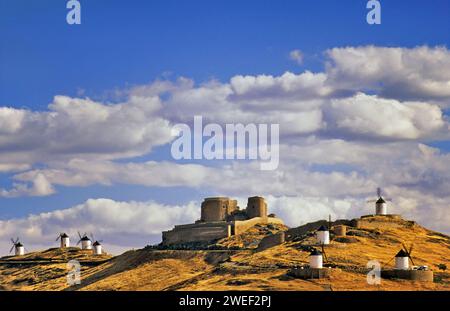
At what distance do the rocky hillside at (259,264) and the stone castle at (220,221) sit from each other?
2.01 m

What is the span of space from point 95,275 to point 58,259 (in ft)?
88.5

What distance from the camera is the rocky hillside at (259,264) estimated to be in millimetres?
107875

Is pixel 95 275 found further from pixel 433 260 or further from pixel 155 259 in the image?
pixel 433 260

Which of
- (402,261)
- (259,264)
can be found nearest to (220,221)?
(259,264)

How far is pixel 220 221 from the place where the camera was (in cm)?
15512

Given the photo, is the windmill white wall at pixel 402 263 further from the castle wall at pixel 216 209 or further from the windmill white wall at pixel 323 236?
the castle wall at pixel 216 209

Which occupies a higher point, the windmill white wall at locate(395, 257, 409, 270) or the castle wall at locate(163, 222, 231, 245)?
the castle wall at locate(163, 222, 231, 245)

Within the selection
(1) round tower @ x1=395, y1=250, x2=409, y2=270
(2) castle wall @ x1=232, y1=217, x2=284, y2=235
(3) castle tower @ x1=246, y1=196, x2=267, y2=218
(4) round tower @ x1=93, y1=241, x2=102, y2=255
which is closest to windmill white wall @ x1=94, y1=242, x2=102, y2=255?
(4) round tower @ x1=93, y1=241, x2=102, y2=255

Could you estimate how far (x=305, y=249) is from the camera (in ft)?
408

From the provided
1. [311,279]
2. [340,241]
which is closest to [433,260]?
[340,241]

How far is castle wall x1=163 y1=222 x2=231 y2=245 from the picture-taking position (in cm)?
15112

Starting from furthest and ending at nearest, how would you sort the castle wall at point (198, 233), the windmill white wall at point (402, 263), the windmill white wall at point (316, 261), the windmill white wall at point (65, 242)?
1. the windmill white wall at point (65, 242)
2. the castle wall at point (198, 233)
3. the windmill white wall at point (402, 263)
4. the windmill white wall at point (316, 261)

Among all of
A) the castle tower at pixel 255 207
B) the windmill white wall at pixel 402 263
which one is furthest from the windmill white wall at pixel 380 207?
the windmill white wall at pixel 402 263

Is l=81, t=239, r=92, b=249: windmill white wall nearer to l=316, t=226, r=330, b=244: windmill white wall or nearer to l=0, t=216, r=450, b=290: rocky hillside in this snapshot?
l=0, t=216, r=450, b=290: rocky hillside
